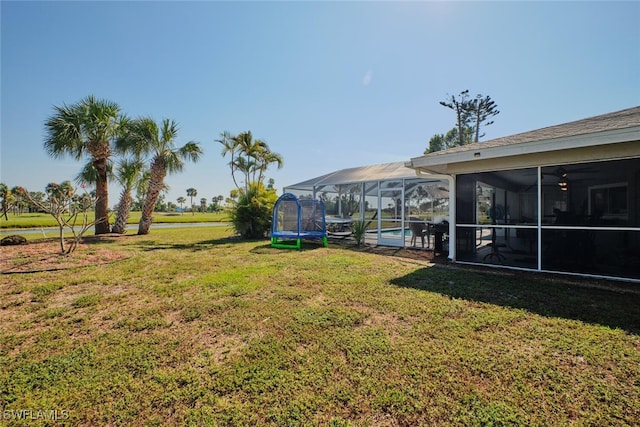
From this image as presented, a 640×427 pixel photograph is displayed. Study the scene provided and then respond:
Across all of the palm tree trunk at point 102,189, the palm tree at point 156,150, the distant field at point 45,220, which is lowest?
the distant field at point 45,220

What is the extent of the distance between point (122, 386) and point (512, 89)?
19.3 metres

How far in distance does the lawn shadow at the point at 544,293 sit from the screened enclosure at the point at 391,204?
3.35 meters

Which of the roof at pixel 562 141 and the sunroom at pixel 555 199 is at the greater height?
the roof at pixel 562 141

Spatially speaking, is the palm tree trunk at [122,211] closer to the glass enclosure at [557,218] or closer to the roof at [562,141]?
the roof at [562,141]

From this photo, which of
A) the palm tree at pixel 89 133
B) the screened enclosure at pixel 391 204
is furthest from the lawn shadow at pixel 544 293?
the palm tree at pixel 89 133

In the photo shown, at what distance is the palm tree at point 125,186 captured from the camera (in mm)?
14594

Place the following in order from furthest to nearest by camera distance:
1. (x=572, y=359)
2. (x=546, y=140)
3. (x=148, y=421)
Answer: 1. (x=546, y=140)
2. (x=572, y=359)
3. (x=148, y=421)

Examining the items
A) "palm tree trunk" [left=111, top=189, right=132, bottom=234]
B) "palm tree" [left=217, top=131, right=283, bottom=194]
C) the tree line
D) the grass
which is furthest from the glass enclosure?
→ "palm tree trunk" [left=111, top=189, right=132, bottom=234]

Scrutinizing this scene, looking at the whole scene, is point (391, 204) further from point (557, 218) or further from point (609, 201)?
point (609, 201)

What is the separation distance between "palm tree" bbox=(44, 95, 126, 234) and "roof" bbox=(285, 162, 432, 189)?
9233mm

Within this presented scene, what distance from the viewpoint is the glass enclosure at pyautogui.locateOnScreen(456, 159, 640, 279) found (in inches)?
223

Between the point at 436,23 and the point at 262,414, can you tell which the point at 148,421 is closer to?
the point at 262,414

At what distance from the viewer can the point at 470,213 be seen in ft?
25.7

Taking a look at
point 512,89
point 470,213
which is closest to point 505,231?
point 470,213
